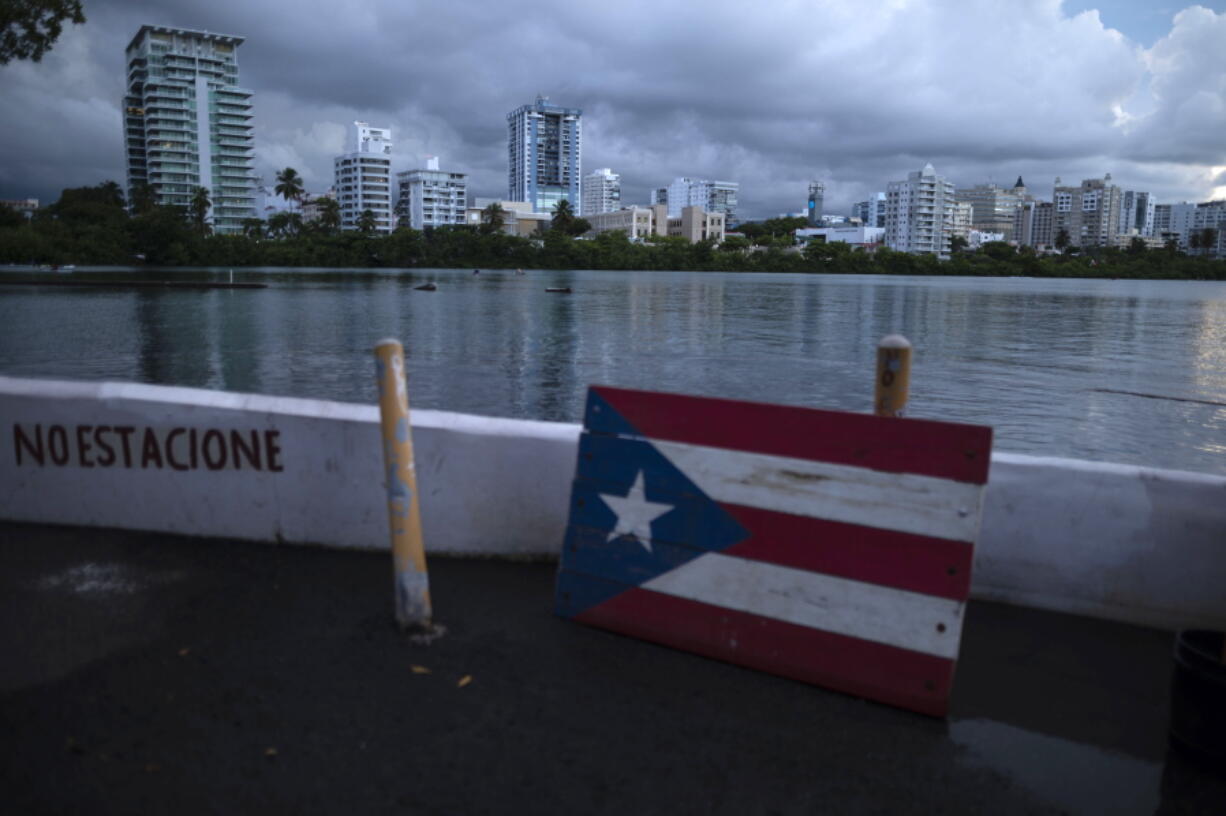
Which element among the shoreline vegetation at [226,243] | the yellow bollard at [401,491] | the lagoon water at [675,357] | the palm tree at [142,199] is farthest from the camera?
the palm tree at [142,199]

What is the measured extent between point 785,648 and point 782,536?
474 mm

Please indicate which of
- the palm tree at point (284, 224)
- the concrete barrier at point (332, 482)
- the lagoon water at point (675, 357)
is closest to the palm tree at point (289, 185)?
the palm tree at point (284, 224)

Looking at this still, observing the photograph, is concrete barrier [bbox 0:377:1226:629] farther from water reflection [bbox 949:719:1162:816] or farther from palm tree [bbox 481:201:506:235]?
palm tree [bbox 481:201:506:235]

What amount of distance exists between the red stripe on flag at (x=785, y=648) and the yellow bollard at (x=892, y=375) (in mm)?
1092

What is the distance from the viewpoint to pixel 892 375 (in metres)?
4.18

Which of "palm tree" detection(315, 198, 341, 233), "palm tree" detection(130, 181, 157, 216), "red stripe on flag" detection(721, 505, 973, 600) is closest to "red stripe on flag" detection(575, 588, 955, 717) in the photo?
"red stripe on flag" detection(721, 505, 973, 600)

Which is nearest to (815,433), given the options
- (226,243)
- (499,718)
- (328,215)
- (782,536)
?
(782,536)

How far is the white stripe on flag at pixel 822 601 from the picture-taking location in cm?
351

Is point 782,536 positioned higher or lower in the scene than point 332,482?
higher

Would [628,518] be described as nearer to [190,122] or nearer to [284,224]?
[284,224]

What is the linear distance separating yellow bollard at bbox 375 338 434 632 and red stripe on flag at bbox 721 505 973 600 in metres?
1.41

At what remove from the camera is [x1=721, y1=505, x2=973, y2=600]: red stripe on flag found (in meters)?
3.49

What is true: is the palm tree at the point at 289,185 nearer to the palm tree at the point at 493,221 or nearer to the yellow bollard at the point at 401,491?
the palm tree at the point at 493,221

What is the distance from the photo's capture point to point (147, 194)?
15312 cm
